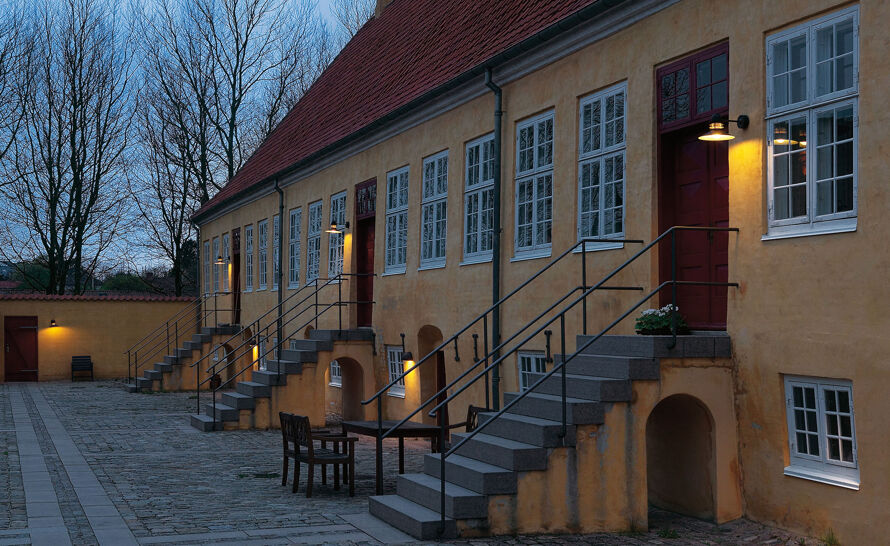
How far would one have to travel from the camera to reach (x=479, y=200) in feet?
50.2

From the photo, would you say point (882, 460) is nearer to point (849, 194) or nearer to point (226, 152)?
point (849, 194)

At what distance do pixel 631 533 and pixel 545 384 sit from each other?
197 centimetres

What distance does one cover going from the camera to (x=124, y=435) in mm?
17531

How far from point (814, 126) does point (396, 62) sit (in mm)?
13255

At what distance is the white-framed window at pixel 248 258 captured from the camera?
95.8 feet

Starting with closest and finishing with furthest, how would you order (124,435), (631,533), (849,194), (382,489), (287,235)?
1. (849,194)
2. (631,533)
3. (382,489)
4. (124,435)
5. (287,235)

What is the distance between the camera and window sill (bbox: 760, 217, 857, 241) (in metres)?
8.66

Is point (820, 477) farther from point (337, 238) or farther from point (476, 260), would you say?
point (337, 238)

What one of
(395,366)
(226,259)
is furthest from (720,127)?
(226,259)

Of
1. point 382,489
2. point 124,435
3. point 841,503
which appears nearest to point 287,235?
point 124,435

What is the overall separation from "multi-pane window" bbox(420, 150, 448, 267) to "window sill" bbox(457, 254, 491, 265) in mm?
892

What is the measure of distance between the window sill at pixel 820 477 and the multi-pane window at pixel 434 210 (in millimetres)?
8261

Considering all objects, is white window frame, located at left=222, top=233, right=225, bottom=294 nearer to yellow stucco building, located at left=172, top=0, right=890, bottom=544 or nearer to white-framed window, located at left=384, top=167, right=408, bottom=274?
white-framed window, located at left=384, top=167, right=408, bottom=274

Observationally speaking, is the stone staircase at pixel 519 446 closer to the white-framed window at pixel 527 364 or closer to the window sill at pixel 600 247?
the window sill at pixel 600 247
